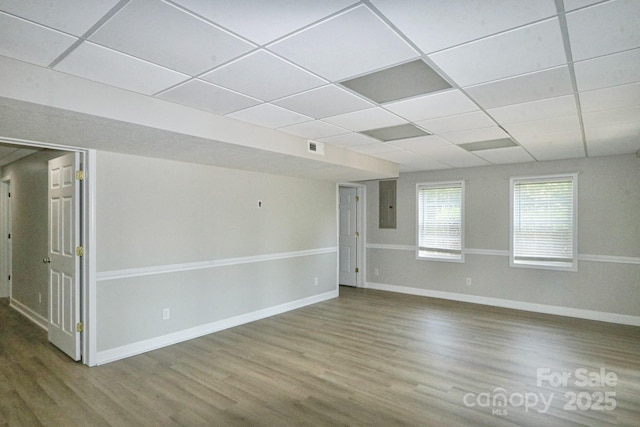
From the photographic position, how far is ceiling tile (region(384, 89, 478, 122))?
2.81 metres

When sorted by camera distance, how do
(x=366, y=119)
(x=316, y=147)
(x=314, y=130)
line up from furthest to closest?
(x=316, y=147) → (x=314, y=130) → (x=366, y=119)

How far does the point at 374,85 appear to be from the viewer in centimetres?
258

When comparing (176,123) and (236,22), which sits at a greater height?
(236,22)

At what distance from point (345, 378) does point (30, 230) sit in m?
5.15

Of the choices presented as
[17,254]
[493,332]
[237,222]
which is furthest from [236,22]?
[17,254]

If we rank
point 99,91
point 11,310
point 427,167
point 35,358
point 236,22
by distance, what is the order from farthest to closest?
point 427,167 → point 11,310 → point 35,358 → point 99,91 → point 236,22

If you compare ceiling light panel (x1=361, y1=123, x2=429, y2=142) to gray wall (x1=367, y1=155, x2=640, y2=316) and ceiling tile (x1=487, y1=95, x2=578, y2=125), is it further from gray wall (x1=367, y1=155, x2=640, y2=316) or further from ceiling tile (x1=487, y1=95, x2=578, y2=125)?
gray wall (x1=367, y1=155, x2=640, y2=316)

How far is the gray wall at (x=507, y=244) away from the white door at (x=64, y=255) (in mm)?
5456

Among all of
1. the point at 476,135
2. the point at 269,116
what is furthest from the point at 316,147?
the point at 476,135

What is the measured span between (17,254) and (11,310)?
89cm

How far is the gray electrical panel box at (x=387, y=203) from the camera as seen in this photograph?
24.3 ft

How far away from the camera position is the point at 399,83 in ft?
8.38

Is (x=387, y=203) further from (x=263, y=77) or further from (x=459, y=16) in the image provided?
(x=459, y=16)

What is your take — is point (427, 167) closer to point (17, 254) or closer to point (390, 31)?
point (390, 31)
